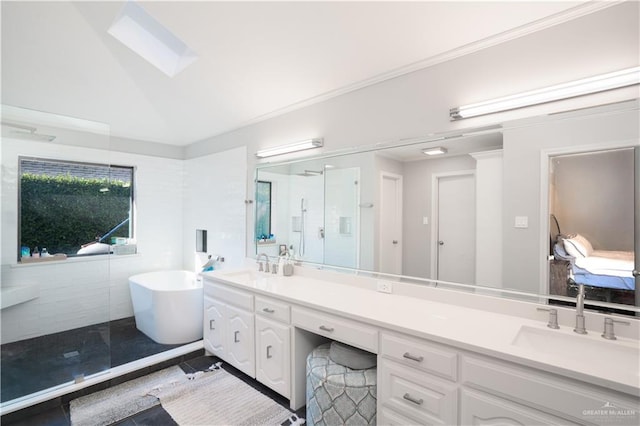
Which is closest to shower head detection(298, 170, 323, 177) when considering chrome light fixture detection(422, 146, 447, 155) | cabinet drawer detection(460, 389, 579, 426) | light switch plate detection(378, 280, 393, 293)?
chrome light fixture detection(422, 146, 447, 155)

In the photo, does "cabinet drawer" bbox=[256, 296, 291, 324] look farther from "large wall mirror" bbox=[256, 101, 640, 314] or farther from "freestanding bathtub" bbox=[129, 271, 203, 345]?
"freestanding bathtub" bbox=[129, 271, 203, 345]

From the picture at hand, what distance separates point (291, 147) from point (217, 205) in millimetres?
1529

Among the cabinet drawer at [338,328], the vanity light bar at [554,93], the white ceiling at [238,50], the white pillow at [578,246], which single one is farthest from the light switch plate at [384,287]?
the white ceiling at [238,50]

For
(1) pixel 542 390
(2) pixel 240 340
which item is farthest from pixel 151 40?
(1) pixel 542 390

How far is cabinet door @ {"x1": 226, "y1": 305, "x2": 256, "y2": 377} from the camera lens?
2365 millimetres

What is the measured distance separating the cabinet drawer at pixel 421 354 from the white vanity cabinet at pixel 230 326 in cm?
120

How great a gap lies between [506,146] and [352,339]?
1.42 meters

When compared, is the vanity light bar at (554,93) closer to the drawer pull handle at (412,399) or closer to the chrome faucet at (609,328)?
the chrome faucet at (609,328)

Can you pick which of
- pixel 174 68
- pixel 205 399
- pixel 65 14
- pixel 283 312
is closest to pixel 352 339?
pixel 283 312

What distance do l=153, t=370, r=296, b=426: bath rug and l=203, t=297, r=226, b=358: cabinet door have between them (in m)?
0.25

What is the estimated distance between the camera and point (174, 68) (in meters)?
2.84

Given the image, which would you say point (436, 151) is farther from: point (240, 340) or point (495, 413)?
point (240, 340)

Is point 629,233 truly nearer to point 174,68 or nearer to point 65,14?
point 174,68

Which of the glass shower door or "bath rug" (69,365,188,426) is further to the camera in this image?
the glass shower door
